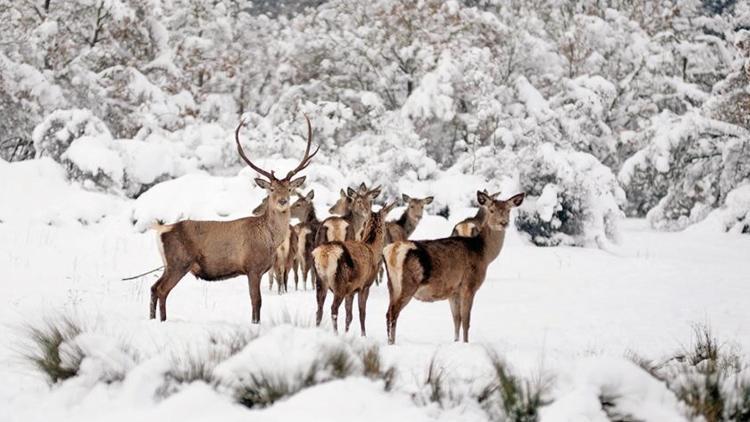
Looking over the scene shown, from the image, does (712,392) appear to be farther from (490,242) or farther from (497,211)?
(497,211)

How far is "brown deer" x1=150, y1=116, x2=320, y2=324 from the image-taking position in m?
8.50

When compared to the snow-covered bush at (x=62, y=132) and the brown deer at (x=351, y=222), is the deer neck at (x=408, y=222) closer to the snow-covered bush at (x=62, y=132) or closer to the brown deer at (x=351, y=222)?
the brown deer at (x=351, y=222)

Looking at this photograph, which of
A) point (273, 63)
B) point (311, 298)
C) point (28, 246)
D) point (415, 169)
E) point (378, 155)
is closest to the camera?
point (311, 298)

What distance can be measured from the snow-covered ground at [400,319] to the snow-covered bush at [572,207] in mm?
572

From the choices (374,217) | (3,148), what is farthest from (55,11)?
(374,217)

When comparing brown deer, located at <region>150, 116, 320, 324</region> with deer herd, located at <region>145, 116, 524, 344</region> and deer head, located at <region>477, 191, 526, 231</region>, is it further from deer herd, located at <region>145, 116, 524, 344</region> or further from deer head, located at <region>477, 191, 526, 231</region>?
deer head, located at <region>477, 191, 526, 231</region>

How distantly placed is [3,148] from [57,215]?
9.78m

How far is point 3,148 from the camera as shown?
25.6 meters

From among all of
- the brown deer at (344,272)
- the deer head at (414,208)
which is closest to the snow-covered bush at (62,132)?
the deer head at (414,208)

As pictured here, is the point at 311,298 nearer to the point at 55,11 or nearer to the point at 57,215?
the point at 57,215

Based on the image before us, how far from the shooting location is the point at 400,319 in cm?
1015

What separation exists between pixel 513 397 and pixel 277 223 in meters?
4.46

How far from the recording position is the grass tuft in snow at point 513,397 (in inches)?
195

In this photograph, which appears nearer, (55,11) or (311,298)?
(311,298)
